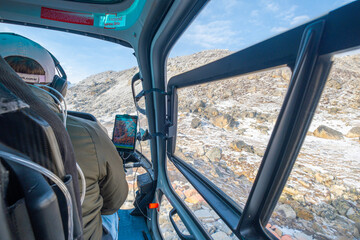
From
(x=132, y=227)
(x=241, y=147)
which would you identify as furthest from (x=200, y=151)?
(x=132, y=227)

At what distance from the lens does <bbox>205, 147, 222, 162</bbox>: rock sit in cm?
124

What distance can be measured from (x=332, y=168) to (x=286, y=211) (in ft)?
1.04

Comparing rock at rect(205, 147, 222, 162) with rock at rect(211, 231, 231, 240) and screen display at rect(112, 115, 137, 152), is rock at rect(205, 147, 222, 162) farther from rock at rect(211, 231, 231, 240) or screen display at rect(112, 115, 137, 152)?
screen display at rect(112, 115, 137, 152)

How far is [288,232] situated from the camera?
75 centimetres

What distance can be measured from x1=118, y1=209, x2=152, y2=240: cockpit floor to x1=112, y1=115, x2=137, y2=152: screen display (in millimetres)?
1388

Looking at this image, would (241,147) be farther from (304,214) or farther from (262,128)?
(304,214)

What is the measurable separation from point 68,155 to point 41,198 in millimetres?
145

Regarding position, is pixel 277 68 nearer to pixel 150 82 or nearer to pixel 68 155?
pixel 68 155

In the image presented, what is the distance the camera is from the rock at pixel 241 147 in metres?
0.96

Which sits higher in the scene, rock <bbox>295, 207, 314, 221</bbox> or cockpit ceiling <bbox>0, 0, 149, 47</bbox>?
cockpit ceiling <bbox>0, 0, 149, 47</bbox>

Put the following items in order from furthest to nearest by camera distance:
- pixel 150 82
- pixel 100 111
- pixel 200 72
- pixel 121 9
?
pixel 100 111, pixel 150 82, pixel 121 9, pixel 200 72

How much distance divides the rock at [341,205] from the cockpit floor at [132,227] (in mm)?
2483

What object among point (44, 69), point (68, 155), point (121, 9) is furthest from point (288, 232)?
point (121, 9)

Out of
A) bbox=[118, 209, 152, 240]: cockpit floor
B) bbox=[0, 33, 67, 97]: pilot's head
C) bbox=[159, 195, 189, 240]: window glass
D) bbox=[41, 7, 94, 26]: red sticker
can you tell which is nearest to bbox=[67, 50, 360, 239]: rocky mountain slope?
bbox=[159, 195, 189, 240]: window glass
